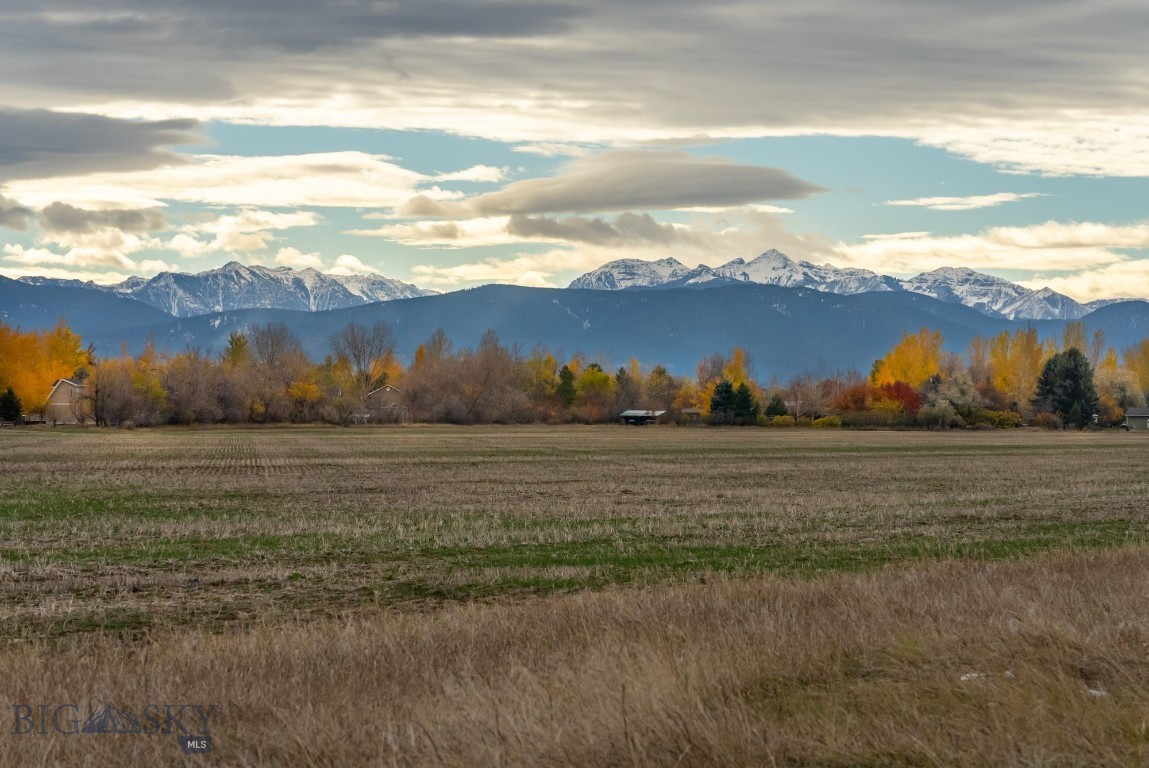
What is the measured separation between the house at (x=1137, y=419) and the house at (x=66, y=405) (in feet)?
475

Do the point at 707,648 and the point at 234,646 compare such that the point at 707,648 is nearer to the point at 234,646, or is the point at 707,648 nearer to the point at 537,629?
the point at 537,629

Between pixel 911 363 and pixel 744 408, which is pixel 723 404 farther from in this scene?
pixel 911 363

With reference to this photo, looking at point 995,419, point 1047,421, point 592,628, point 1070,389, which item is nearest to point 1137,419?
point 1070,389

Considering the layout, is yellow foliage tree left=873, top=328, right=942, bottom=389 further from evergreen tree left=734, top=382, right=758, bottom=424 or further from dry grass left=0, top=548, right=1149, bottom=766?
dry grass left=0, top=548, right=1149, bottom=766

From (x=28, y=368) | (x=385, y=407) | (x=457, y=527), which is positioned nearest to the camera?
(x=457, y=527)

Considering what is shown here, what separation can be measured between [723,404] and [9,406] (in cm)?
9542

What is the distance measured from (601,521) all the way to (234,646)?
58.6ft

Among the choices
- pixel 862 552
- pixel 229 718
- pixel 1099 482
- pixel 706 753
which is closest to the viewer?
pixel 706 753

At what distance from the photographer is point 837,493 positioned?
39812 millimetres

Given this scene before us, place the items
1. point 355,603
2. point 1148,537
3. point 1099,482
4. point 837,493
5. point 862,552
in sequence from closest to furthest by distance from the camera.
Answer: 1. point 355,603
2. point 862,552
3. point 1148,537
4. point 837,493
5. point 1099,482

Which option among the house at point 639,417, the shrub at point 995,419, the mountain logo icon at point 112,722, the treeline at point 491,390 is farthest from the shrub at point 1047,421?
the mountain logo icon at point 112,722

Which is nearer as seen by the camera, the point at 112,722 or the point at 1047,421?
the point at 112,722

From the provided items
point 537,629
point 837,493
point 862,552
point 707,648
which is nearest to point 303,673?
point 537,629

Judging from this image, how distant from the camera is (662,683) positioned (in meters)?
8.82
